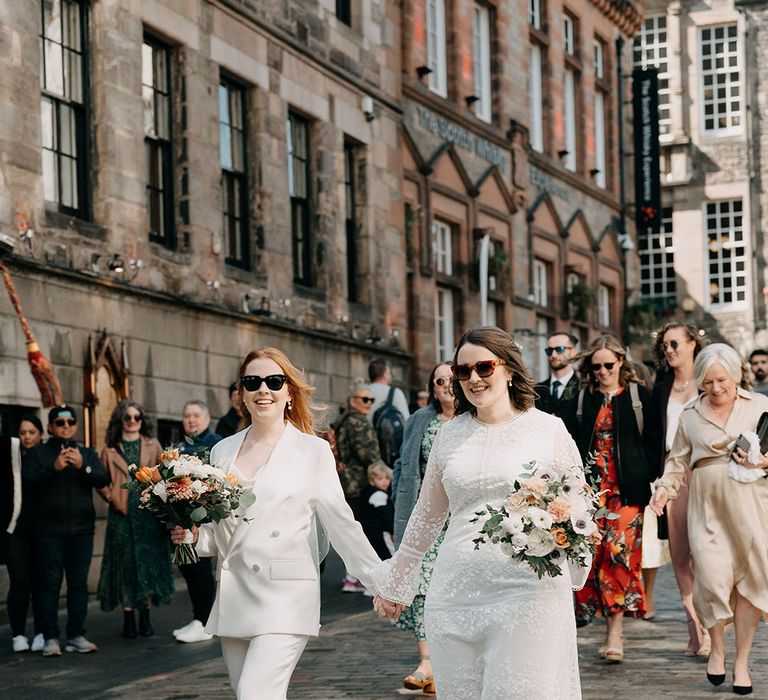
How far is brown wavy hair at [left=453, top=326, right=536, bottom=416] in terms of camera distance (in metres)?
6.34

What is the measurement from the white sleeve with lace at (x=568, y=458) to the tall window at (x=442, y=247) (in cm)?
2120

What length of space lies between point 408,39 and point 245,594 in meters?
20.5

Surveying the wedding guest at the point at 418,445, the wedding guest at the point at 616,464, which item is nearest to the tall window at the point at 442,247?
the wedding guest at the point at 616,464

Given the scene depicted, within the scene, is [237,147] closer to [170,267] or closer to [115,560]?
[170,267]

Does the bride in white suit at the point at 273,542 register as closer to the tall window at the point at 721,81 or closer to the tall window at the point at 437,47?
the tall window at the point at 437,47

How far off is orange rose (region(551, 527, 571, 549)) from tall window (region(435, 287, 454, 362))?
→ 21.8 m

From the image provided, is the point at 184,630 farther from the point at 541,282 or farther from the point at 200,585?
the point at 541,282

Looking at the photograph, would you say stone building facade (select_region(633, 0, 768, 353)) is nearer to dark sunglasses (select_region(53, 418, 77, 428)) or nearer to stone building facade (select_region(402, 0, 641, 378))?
stone building facade (select_region(402, 0, 641, 378))

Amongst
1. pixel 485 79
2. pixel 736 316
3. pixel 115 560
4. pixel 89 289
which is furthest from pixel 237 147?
pixel 736 316

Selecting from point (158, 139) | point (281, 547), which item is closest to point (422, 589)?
point (281, 547)

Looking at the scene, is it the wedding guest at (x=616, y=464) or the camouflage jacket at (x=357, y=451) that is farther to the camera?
the camouflage jacket at (x=357, y=451)

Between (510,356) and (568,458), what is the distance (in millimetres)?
445

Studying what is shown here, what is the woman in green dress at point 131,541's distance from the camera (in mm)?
13172

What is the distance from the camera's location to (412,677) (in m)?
9.61
